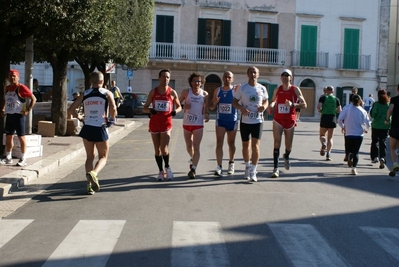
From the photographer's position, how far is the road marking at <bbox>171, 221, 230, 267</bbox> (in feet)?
17.8

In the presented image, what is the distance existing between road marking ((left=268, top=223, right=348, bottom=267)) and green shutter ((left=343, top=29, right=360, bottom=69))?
33970 millimetres

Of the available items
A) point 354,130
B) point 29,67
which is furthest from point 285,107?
point 29,67

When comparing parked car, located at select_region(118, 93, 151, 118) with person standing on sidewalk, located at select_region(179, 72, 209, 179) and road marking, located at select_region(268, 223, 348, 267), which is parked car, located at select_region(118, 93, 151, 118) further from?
road marking, located at select_region(268, 223, 348, 267)

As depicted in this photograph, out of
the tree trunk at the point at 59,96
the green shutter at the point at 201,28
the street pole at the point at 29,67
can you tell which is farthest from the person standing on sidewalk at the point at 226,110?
the green shutter at the point at 201,28

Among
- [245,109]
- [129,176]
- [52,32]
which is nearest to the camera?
[245,109]

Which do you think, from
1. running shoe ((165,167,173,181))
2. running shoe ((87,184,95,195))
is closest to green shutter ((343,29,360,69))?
running shoe ((165,167,173,181))

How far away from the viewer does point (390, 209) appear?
8.27 m

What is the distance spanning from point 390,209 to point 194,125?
3.69m

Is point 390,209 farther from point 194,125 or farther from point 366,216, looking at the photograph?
point 194,125

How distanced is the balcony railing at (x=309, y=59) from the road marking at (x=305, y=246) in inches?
1276

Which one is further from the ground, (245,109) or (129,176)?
(245,109)

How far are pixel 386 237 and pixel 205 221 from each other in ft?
7.16

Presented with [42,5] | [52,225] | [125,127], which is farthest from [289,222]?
[125,127]

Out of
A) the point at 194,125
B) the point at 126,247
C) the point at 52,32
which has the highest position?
the point at 52,32
